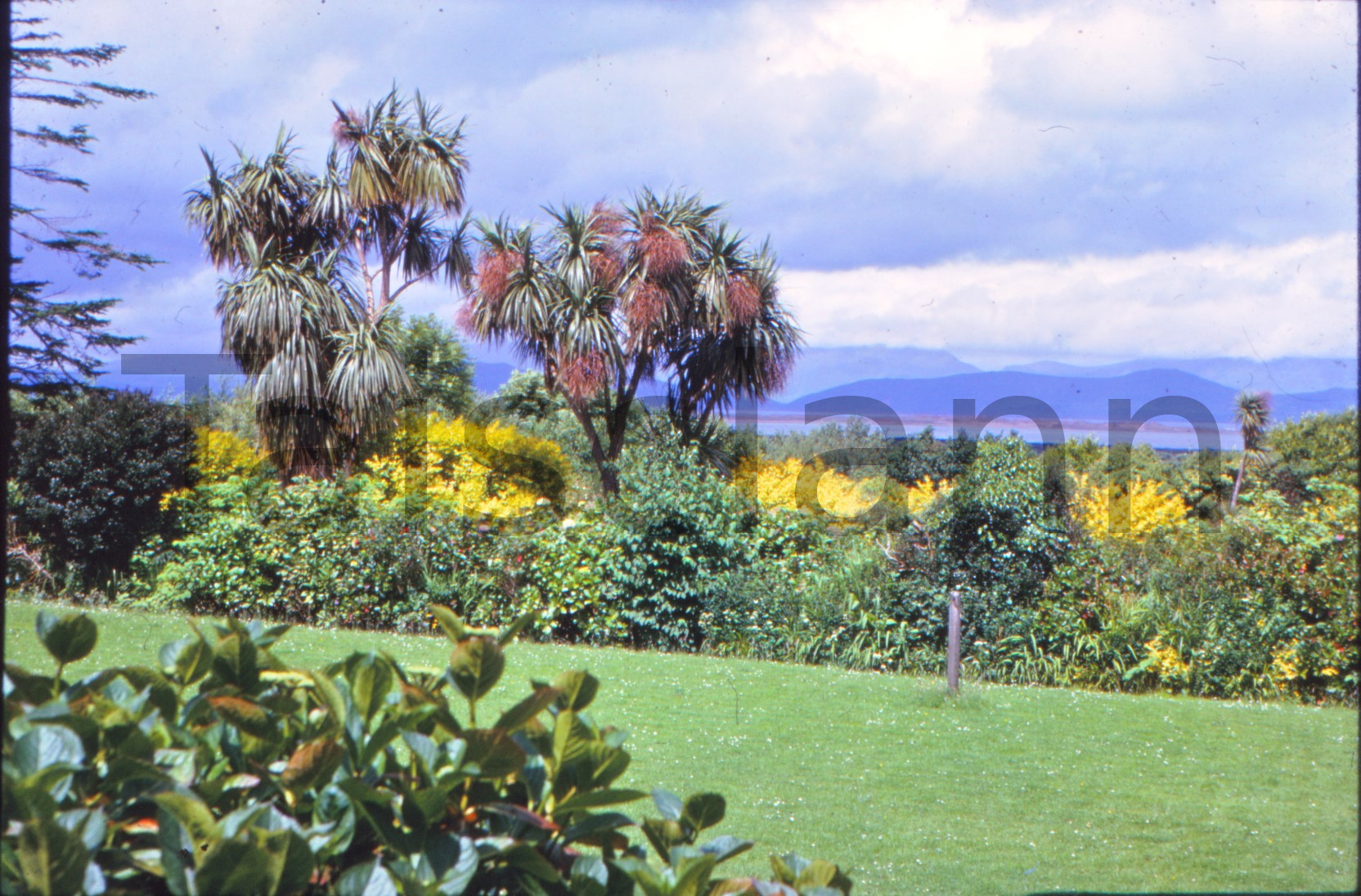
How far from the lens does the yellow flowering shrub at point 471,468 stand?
36.8ft

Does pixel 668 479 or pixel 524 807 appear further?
pixel 668 479

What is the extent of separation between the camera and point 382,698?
50.3 inches

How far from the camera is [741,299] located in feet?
41.8

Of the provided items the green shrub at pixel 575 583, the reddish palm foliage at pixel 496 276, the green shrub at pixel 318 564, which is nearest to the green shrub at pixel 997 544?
the green shrub at pixel 575 583

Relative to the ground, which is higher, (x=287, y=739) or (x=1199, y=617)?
(x=287, y=739)

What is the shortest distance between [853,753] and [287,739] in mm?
4366

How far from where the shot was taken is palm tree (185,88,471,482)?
11.6 meters

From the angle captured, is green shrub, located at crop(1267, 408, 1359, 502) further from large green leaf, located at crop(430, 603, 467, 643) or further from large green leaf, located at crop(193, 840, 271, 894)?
large green leaf, located at crop(193, 840, 271, 894)

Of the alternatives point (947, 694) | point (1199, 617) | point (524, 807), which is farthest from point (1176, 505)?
point (524, 807)

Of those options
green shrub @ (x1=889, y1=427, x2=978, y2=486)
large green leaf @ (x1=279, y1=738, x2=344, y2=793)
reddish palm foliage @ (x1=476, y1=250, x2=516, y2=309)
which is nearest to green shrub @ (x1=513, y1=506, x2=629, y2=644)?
reddish palm foliage @ (x1=476, y1=250, x2=516, y2=309)

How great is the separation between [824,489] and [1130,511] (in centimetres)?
341

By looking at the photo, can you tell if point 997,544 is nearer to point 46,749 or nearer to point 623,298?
point 623,298

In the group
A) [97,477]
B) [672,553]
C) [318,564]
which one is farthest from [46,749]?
[97,477]

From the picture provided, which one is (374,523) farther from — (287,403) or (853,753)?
(853,753)
